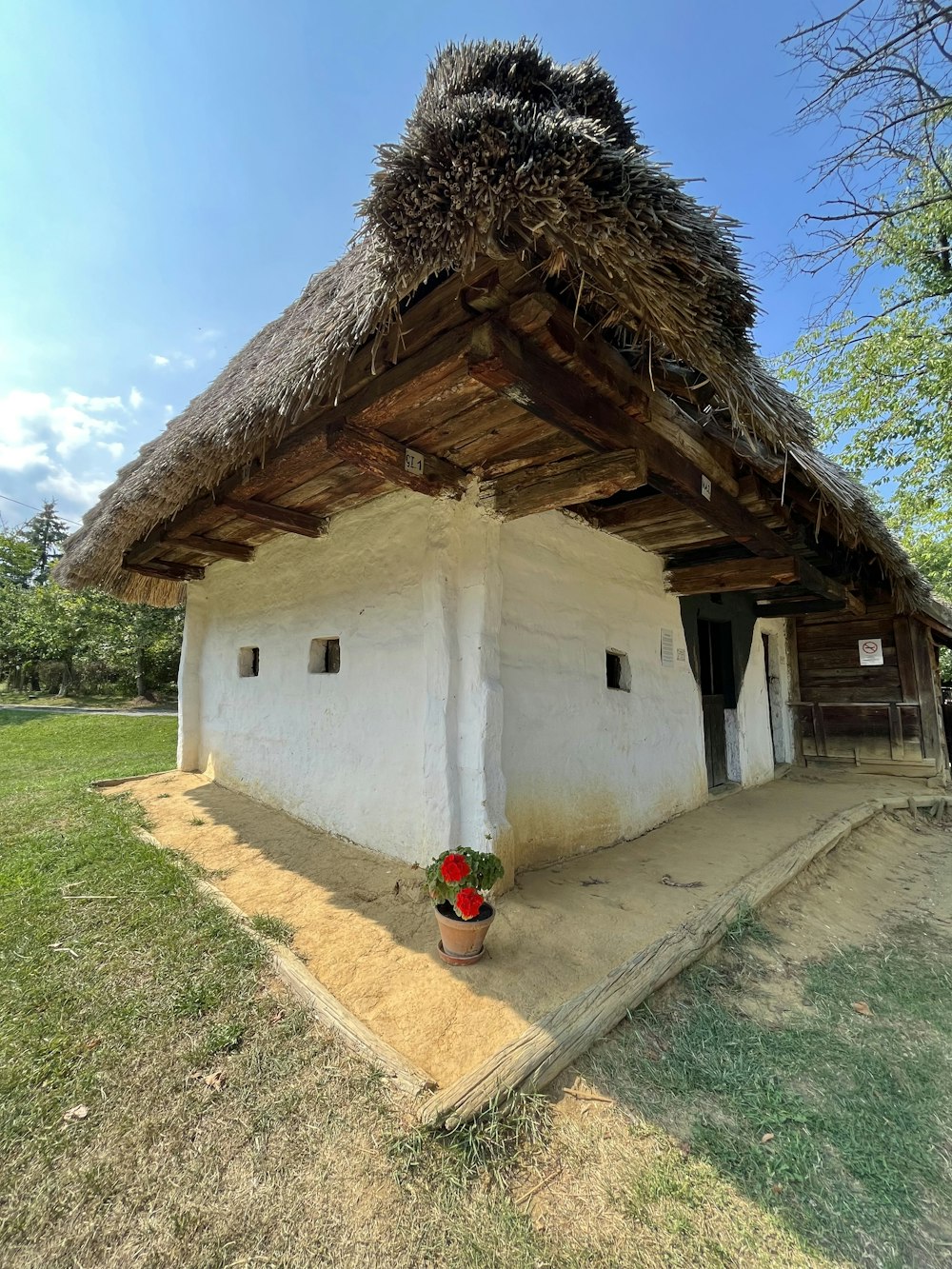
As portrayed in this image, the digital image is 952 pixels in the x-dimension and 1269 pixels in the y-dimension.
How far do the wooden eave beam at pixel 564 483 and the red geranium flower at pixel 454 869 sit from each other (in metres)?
1.91

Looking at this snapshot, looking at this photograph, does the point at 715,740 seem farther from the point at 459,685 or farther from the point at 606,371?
the point at 606,371

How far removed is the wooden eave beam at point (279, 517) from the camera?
11.0ft

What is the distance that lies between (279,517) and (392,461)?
1465 mm

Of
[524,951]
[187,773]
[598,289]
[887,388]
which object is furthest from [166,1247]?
[887,388]

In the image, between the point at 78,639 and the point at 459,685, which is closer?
the point at 459,685

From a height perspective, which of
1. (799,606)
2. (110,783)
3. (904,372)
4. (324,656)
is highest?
(904,372)

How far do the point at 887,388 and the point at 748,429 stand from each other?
7881mm

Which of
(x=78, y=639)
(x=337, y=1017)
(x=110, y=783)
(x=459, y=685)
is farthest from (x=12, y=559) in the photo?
(x=337, y=1017)

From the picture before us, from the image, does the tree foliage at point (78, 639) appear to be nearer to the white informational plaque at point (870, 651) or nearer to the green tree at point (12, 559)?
the green tree at point (12, 559)

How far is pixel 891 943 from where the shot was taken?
2.91m

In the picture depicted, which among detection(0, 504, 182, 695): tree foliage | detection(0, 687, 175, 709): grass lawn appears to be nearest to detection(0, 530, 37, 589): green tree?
detection(0, 504, 182, 695): tree foliage

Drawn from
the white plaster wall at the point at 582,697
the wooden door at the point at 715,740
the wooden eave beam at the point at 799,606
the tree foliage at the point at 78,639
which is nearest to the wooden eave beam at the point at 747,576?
the white plaster wall at the point at 582,697

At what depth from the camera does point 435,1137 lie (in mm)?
1479

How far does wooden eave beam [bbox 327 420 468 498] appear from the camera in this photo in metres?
2.34
